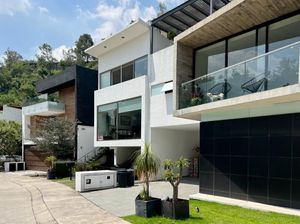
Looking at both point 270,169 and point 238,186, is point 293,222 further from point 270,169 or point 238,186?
point 238,186

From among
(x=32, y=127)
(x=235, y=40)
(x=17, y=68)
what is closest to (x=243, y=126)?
(x=235, y=40)

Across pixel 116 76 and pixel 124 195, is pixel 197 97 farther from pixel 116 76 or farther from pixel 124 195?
pixel 116 76

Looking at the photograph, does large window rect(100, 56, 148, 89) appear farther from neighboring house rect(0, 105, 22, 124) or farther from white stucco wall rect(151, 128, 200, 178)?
neighboring house rect(0, 105, 22, 124)

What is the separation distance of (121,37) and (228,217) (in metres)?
14.7

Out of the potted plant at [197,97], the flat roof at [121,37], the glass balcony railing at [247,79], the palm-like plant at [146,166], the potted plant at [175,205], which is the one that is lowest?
the potted plant at [175,205]

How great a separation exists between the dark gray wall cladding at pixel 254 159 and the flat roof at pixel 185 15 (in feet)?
21.4

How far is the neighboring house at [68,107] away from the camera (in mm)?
26711

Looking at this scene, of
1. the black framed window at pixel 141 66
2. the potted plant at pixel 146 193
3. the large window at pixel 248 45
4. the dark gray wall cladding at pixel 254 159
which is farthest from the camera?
the black framed window at pixel 141 66

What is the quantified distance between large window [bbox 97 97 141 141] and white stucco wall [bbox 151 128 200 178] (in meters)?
1.27

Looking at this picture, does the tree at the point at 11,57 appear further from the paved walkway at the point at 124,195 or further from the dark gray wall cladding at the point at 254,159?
the dark gray wall cladding at the point at 254,159

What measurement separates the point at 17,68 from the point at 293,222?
259 ft

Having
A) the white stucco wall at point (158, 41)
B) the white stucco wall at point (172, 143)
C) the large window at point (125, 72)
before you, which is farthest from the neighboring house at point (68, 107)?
the white stucco wall at point (158, 41)

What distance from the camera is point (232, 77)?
11.7 m

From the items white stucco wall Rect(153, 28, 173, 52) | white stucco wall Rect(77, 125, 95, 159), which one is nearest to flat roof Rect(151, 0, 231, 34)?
white stucco wall Rect(153, 28, 173, 52)
